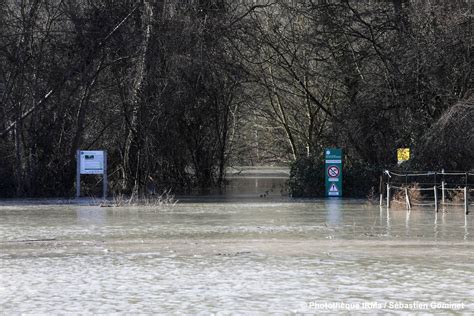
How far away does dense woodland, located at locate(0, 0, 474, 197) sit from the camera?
29.1 meters

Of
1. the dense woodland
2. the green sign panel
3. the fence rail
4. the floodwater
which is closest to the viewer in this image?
the floodwater

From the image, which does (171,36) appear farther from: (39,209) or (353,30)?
(39,209)

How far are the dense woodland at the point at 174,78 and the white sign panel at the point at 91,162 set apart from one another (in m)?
1.53

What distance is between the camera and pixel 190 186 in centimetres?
3381

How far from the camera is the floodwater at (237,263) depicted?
9.55m

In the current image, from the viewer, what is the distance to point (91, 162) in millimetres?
28984

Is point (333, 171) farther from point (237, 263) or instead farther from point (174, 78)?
point (237, 263)

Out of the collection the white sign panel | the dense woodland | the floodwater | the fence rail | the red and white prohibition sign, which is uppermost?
the dense woodland

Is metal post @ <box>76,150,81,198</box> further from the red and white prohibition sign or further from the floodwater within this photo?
the red and white prohibition sign

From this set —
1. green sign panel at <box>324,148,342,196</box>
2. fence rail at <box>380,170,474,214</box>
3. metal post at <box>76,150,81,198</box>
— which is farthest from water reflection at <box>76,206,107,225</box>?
green sign panel at <box>324,148,342,196</box>

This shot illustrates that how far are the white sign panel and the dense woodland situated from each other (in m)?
1.53

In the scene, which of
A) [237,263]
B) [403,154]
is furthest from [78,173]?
[237,263]

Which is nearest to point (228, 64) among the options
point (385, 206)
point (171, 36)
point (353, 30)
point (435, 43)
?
point (171, 36)

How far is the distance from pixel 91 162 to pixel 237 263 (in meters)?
17.2
